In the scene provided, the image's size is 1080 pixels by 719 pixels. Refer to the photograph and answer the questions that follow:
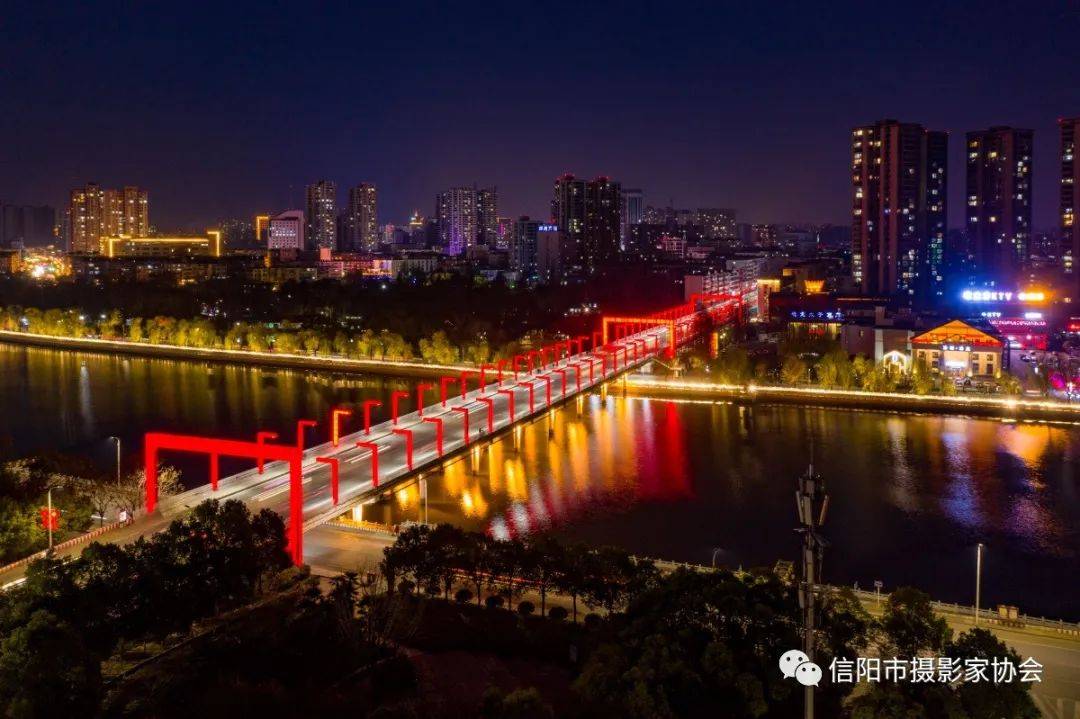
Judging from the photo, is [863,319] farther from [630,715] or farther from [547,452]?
[630,715]

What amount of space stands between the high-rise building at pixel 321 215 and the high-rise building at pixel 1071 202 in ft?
119

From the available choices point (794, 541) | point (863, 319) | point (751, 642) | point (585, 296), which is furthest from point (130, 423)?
point (585, 296)

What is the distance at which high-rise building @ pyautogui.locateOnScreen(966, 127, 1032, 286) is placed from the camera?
2428 cm

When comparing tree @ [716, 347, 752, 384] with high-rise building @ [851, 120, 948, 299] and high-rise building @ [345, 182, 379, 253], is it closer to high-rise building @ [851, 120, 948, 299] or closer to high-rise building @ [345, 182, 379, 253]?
high-rise building @ [851, 120, 948, 299]

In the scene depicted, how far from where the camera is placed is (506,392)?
34.1 feet

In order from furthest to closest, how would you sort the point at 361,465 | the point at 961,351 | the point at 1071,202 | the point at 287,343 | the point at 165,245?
the point at 165,245 → the point at 1071,202 → the point at 287,343 → the point at 961,351 → the point at 361,465

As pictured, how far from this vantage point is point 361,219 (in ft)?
165

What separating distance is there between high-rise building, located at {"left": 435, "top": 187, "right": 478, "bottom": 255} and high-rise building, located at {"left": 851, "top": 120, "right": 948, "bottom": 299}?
28068mm

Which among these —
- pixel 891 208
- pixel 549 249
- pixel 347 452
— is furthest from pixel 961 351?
pixel 549 249

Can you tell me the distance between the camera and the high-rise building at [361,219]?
50031 mm

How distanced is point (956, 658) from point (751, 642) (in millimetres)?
711

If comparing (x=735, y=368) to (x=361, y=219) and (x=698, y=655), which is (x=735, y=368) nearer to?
(x=698, y=655)

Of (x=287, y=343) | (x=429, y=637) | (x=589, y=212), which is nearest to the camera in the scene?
(x=429, y=637)

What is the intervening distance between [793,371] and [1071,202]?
10.6 metres
